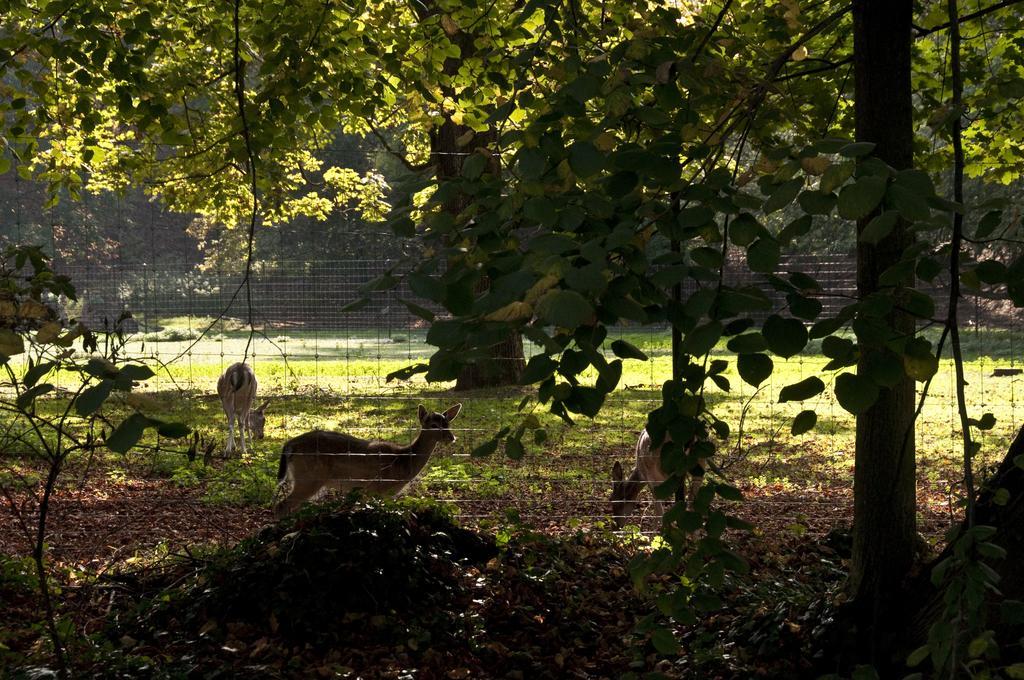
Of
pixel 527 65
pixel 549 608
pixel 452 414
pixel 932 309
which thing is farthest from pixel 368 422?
pixel 932 309

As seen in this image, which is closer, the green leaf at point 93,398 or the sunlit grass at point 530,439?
the green leaf at point 93,398

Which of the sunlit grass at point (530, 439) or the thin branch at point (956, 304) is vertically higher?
the thin branch at point (956, 304)

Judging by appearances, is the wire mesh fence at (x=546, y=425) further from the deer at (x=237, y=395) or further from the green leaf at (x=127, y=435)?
the green leaf at (x=127, y=435)

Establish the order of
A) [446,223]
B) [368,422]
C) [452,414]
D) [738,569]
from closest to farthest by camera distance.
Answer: [738,569] → [446,223] → [452,414] → [368,422]

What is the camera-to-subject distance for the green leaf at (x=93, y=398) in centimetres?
189

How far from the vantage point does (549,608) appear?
6.11 metres

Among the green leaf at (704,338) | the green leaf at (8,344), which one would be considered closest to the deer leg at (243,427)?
the green leaf at (8,344)

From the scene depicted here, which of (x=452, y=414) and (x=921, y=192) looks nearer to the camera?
(x=921, y=192)

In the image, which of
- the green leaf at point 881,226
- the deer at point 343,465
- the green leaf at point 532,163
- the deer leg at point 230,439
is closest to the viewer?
the green leaf at point 881,226

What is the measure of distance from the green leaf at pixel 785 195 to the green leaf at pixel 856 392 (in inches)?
14.8

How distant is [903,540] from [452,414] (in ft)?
17.0

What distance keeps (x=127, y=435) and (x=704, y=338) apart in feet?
3.63

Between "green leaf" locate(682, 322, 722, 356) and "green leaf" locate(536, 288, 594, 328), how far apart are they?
1.14ft

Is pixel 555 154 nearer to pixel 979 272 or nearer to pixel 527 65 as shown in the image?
pixel 527 65
